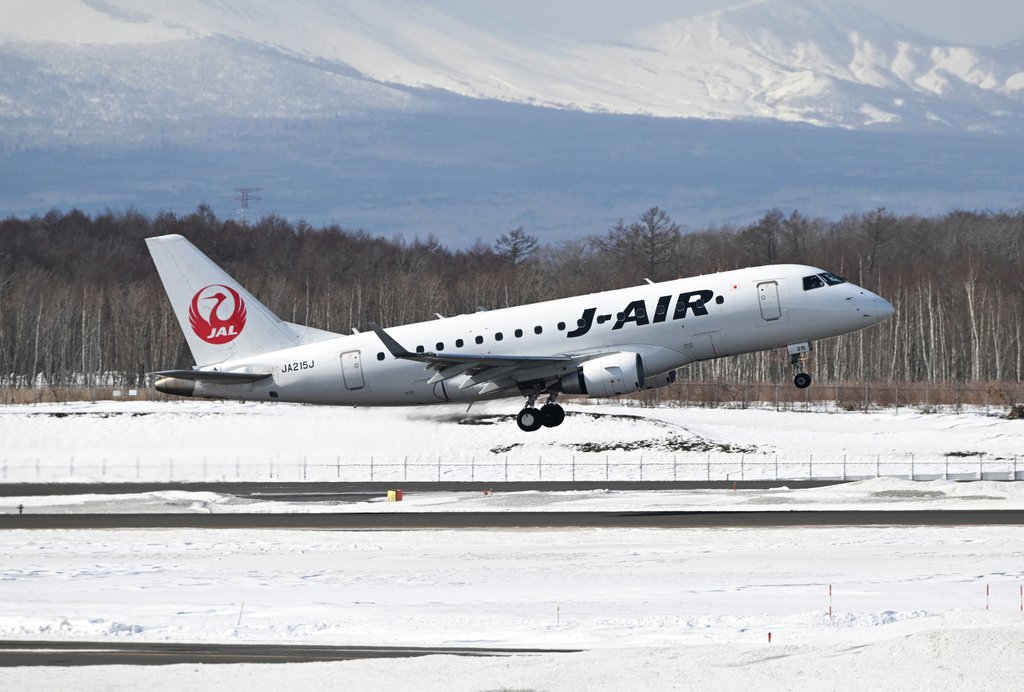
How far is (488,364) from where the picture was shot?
48.2 m

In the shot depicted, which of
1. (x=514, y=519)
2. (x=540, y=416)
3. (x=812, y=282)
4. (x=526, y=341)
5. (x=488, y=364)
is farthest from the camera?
(x=540, y=416)

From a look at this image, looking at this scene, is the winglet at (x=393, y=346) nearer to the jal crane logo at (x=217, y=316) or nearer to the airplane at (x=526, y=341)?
the airplane at (x=526, y=341)

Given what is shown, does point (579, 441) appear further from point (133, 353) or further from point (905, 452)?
point (133, 353)

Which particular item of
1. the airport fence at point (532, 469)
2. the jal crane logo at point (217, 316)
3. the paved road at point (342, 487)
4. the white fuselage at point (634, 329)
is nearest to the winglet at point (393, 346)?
the white fuselage at point (634, 329)

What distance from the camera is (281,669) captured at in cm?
2664

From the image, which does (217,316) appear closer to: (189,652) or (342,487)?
(342,487)

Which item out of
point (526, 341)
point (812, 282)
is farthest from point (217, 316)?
point (812, 282)

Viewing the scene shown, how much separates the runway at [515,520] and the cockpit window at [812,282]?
7542 mm

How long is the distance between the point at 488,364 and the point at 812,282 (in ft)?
35.8

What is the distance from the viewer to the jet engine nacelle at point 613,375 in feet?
154

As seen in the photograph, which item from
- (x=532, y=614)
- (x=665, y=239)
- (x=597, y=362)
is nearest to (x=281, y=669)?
(x=532, y=614)

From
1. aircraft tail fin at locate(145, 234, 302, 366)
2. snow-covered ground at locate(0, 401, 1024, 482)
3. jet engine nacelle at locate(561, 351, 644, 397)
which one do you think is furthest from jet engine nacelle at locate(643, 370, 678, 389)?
aircraft tail fin at locate(145, 234, 302, 366)

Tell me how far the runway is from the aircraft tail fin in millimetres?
6095

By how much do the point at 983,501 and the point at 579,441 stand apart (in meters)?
28.5
